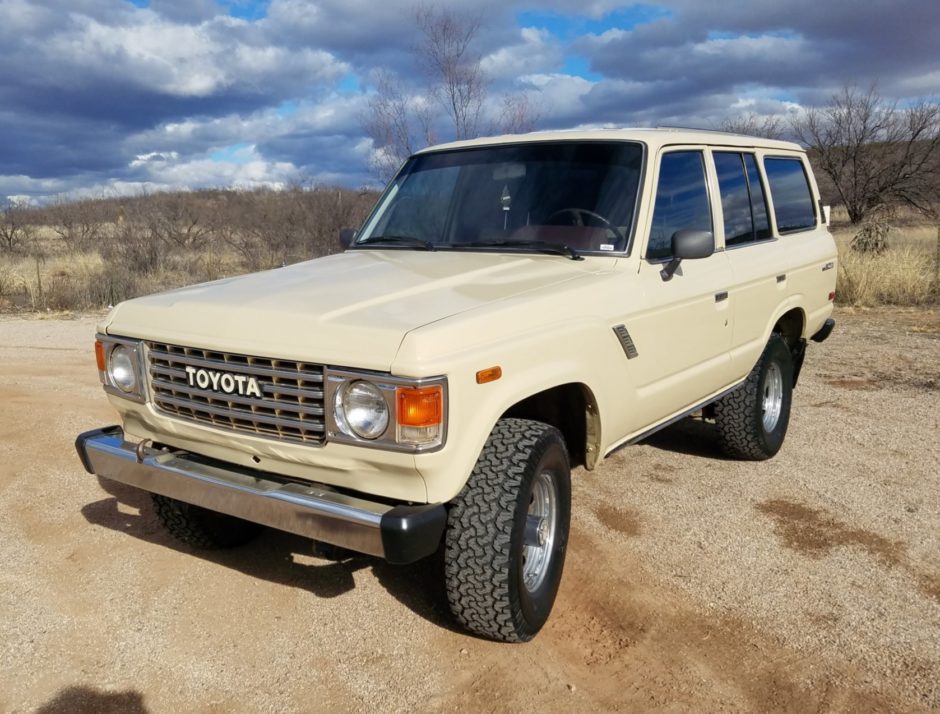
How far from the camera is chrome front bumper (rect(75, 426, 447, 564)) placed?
2611mm

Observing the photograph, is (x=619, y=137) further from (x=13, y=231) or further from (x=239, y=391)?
(x=13, y=231)

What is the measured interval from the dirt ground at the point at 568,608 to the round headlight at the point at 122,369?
0.97m

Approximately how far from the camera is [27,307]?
1348 centimetres

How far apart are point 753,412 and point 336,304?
10.3 feet

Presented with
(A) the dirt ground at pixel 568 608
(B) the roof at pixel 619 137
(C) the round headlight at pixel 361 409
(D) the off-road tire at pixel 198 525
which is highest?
(B) the roof at pixel 619 137

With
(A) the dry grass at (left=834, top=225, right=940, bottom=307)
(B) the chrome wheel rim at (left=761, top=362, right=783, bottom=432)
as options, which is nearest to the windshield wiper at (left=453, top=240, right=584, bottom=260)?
(B) the chrome wheel rim at (left=761, top=362, right=783, bottom=432)

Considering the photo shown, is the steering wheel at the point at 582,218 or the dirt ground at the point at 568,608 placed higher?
the steering wheel at the point at 582,218

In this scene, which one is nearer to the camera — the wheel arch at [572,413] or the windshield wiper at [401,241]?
the wheel arch at [572,413]

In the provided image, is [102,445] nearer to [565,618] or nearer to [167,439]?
[167,439]

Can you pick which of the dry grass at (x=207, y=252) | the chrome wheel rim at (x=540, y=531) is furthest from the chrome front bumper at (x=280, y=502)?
the dry grass at (x=207, y=252)

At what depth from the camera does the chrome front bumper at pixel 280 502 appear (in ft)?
8.57

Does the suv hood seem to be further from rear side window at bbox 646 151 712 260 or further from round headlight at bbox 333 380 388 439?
rear side window at bbox 646 151 712 260

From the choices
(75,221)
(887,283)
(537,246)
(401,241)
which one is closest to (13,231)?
(75,221)

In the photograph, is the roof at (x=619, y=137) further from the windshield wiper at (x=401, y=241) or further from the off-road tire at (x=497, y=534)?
the off-road tire at (x=497, y=534)
